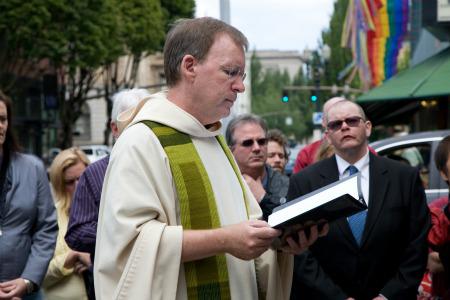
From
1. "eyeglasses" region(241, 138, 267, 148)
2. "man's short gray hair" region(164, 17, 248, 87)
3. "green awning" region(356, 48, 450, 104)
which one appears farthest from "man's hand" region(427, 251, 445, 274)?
"green awning" region(356, 48, 450, 104)

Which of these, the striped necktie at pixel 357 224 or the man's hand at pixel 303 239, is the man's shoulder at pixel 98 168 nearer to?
the striped necktie at pixel 357 224

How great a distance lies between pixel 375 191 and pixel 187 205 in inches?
78.1

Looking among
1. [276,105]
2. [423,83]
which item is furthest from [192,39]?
[276,105]

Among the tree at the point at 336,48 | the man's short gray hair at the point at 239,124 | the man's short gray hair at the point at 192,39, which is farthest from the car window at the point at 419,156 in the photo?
the tree at the point at 336,48

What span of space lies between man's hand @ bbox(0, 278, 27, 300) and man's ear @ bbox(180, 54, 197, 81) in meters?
2.18

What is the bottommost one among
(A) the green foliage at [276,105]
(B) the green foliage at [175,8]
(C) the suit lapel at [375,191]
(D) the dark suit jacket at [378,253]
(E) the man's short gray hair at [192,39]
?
(A) the green foliage at [276,105]

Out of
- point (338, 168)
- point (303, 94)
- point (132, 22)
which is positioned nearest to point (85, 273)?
point (338, 168)

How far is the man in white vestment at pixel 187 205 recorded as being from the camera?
9.43 ft

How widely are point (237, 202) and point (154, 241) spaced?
1.51 feet

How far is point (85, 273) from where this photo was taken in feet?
19.5

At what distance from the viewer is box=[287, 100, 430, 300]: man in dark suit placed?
462 centimetres

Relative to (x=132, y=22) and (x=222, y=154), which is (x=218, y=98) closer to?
(x=222, y=154)

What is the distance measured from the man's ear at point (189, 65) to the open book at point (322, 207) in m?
0.55

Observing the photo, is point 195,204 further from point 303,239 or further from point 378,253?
point 378,253
